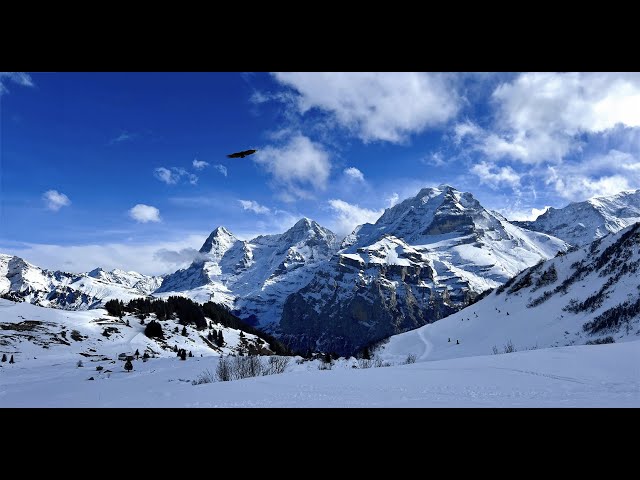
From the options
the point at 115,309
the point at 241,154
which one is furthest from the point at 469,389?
the point at 115,309

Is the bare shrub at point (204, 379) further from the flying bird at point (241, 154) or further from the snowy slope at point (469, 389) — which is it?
the flying bird at point (241, 154)

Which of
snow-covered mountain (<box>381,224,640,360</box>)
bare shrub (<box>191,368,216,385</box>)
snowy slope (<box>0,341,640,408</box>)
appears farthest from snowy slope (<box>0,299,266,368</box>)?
snowy slope (<box>0,341,640,408</box>)

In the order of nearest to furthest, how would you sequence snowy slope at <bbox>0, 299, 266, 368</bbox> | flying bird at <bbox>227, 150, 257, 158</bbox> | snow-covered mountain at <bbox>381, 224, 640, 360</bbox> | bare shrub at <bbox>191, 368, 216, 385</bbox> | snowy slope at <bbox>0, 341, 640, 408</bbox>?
flying bird at <bbox>227, 150, 257, 158</bbox>, snowy slope at <bbox>0, 341, 640, 408</bbox>, bare shrub at <bbox>191, 368, 216, 385</bbox>, snow-covered mountain at <bbox>381, 224, 640, 360</bbox>, snowy slope at <bbox>0, 299, 266, 368</bbox>

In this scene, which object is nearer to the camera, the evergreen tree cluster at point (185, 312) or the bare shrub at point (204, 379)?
the bare shrub at point (204, 379)

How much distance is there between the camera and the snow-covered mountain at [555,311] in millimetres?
68125

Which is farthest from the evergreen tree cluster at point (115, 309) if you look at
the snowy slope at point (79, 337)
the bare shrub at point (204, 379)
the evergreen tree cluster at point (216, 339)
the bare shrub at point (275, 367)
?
the bare shrub at point (204, 379)

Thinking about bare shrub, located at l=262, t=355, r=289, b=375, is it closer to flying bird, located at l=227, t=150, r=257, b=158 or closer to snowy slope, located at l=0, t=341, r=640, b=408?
snowy slope, located at l=0, t=341, r=640, b=408

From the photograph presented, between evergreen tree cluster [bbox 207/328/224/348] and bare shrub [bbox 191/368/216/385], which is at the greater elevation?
bare shrub [bbox 191/368/216/385]

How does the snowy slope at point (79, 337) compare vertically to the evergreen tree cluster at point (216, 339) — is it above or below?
above

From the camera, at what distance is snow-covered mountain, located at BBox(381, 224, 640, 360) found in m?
68.1

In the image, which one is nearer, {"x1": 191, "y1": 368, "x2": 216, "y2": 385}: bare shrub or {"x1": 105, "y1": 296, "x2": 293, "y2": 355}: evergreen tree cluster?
{"x1": 191, "y1": 368, "x2": 216, "y2": 385}: bare shrub
